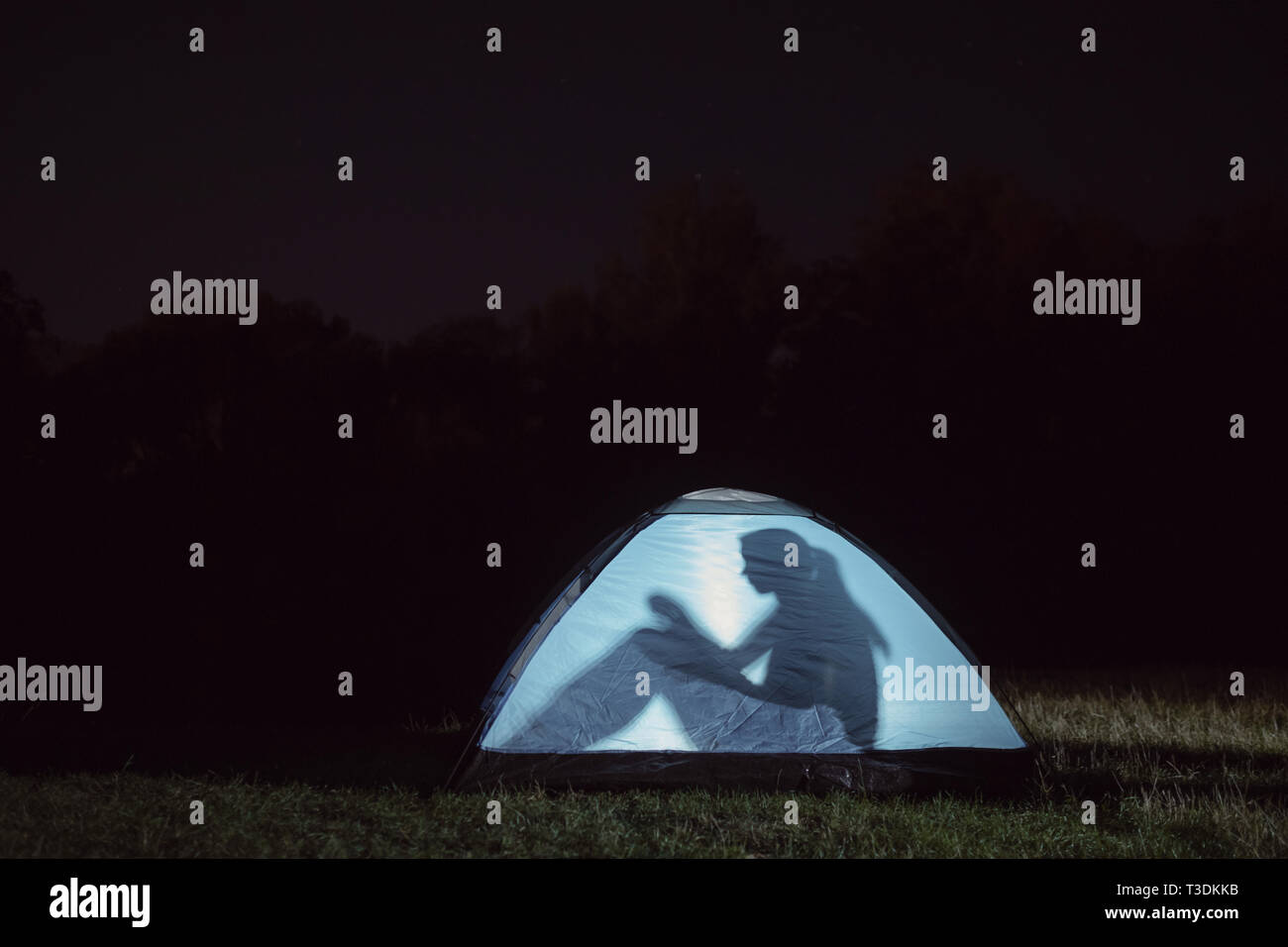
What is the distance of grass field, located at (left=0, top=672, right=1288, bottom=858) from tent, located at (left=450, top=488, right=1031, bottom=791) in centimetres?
21

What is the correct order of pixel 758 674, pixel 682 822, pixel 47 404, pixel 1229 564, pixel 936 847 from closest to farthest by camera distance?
pixel 936 847
pixel 682 822
pixel 758 674
pixel 1229 564
pixel 47 404

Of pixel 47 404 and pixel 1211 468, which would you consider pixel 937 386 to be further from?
pixel 47 404

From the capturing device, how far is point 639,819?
5.86m

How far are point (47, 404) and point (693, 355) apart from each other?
45.1 ft

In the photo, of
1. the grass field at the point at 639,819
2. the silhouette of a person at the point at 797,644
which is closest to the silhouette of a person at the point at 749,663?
the silhouette of a person at the point at 797,644

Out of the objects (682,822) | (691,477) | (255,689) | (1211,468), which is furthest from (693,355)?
(682,822)

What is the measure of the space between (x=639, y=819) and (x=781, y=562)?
192 centimetres

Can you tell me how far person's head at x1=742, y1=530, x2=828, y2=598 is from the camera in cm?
684

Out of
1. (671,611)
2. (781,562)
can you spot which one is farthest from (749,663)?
(781,562)

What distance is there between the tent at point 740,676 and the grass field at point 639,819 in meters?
0.21

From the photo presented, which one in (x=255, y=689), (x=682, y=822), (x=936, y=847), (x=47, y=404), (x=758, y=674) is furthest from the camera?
(x=47, y=404)

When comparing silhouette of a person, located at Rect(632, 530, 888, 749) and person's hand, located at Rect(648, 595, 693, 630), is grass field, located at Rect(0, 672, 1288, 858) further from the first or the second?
person's hand, located at Rect(648, 595, 693, 630)

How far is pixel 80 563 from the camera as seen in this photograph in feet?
66.3


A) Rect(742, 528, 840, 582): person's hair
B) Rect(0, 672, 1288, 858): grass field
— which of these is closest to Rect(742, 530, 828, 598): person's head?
Rect(742, 528, 840, 582): person's hair
